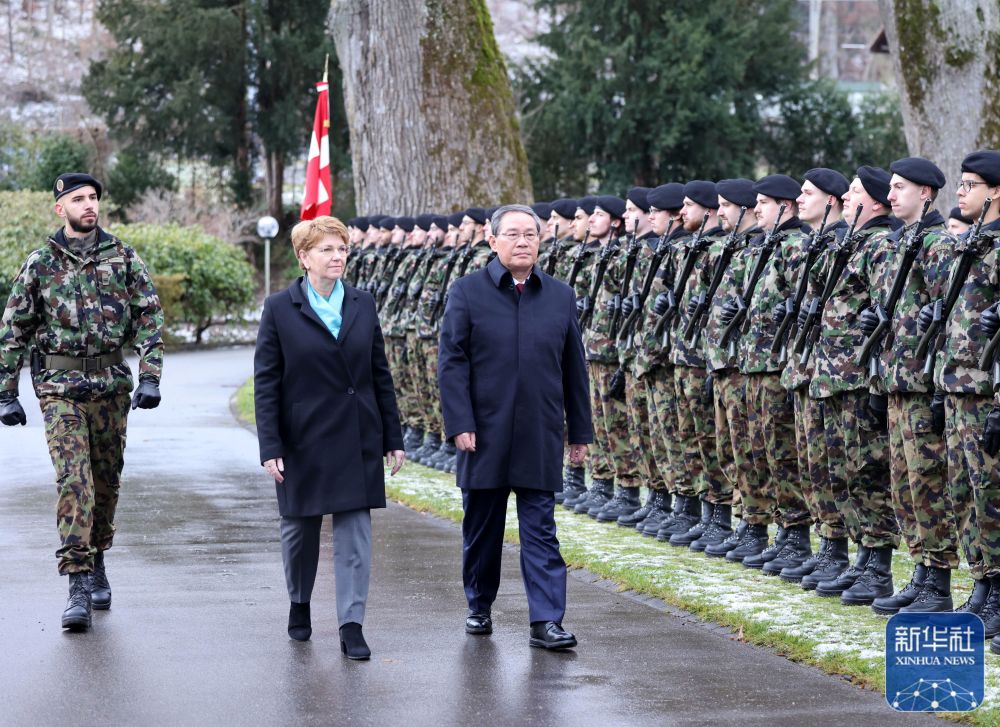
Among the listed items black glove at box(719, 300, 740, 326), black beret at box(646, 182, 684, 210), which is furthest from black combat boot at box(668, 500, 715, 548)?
black beret at box(646, 182, 684, 210)

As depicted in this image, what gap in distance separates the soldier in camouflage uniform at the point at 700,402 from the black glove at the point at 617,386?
872mm

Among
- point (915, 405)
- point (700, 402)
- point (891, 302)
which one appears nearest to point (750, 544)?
point (700, 402)

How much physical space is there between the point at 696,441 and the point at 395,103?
468 inches

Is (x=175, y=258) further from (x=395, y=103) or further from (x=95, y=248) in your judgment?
(x=95, y=248)

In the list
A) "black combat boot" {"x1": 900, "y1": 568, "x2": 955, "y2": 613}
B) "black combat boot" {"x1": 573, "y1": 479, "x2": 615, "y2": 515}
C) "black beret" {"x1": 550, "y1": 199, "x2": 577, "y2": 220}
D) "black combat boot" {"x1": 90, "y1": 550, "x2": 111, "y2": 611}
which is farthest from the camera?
"black beret" {"x1": 550, "y1": 199, "x2": 577, "y2": 220}

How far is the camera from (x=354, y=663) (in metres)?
6.98

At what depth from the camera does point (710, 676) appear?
6703 millimetres

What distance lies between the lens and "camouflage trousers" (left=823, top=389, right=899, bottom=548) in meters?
8.17

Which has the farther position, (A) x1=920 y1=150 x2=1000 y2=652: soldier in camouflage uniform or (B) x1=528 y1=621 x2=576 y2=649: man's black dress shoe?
(B) x1=528 y1=621 x2=576 y2=649: man's black dress shoe

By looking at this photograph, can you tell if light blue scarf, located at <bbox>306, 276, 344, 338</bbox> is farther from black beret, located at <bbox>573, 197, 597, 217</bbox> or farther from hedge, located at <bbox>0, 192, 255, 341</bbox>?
hedge, located at <bbox>0, 192, 255, 341</bbox>

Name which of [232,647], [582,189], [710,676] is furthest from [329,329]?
[582,189]

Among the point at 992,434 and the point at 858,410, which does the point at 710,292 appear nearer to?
the point at 858,410

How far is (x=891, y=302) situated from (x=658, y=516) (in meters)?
3.44

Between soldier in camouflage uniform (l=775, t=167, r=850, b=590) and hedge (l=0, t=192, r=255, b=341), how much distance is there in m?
24.9
